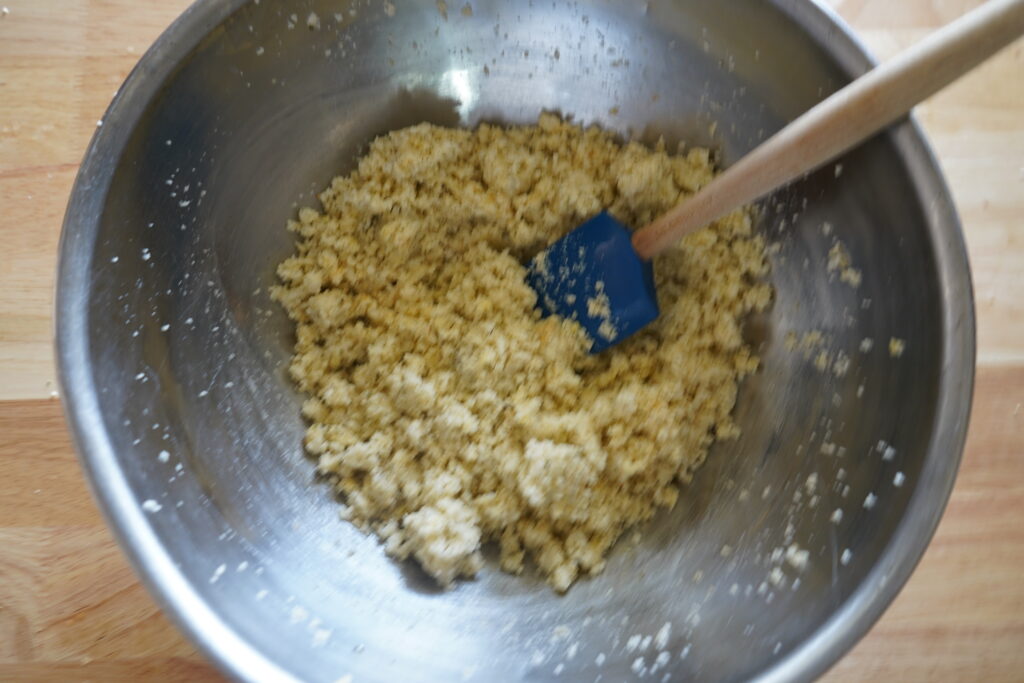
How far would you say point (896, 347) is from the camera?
1.02m

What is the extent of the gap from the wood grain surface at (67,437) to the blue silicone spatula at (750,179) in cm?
50

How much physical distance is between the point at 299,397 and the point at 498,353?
337mm

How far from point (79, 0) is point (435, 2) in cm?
66

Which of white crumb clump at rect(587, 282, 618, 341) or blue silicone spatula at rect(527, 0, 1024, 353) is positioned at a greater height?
blue silicone spatula at rect(527, 0, 1024, 353)

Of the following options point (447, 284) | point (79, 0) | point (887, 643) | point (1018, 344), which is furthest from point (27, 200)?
point (1018, 344)

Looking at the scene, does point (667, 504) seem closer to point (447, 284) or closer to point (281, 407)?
point (447, 284)

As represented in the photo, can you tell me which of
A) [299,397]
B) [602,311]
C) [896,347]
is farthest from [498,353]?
[896,347]

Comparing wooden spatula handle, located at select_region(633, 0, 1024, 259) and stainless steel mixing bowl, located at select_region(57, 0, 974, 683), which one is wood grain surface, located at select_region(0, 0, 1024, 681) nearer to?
stainless steel mixing bowl, located at select_region(57, 0, 974, 683)

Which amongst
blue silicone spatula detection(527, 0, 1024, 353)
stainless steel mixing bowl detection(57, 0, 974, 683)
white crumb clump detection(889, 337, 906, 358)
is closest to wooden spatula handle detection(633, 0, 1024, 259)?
blue silicone spatula detection(527, 0, 1024, 353)

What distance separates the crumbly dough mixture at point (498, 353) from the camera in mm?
1113

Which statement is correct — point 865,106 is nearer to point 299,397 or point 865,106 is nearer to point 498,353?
point 498,353

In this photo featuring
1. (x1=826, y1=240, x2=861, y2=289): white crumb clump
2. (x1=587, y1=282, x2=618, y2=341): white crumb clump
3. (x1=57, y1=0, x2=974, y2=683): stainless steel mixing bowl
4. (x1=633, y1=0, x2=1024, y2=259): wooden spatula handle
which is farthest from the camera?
(x1=587, y1=282, x2=618, y2=341): white crumb clump

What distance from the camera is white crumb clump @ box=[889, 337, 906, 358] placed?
101cm

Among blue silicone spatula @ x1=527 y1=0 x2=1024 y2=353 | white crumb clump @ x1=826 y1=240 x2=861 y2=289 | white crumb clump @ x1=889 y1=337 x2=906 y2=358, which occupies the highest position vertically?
blue silicone spatula @ x1=527 y1=0 x2=1024 y2=353
